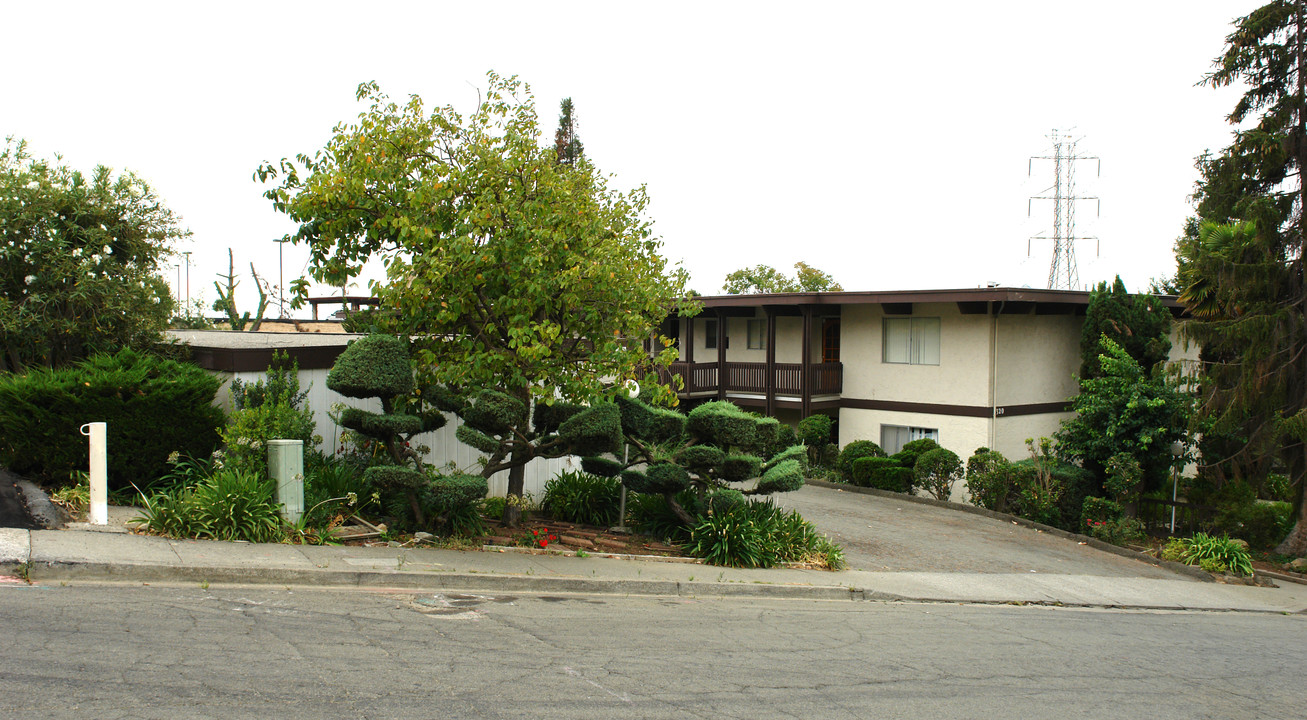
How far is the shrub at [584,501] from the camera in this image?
13.8 metres

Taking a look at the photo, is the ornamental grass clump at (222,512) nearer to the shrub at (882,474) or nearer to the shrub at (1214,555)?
the shrub at (1214,555)

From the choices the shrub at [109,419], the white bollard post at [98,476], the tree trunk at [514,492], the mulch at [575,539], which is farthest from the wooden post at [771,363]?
the white bollard post at [98,476]

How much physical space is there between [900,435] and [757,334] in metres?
5.88

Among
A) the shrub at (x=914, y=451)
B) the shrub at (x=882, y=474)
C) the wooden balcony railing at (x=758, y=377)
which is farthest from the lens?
the wooden balcony railing at (x=758, y=377)

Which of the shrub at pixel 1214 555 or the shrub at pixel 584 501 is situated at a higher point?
the shrub at pixel 584 501

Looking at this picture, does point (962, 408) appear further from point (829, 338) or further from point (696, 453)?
point (696, 453)

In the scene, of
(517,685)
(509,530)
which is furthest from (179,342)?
(517,685)

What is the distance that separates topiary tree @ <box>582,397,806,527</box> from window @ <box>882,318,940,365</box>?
13.0m

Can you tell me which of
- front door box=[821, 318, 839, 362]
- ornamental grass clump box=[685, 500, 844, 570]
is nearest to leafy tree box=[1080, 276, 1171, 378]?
front door box=[821, 318, 839, 362]

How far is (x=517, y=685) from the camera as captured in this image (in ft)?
19.8

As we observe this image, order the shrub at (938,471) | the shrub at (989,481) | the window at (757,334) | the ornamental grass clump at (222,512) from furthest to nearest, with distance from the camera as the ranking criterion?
the window at (757,334) < the shrub at (938,471) < the shrub at (989,481) < the ornamental grass clump at (222,512)

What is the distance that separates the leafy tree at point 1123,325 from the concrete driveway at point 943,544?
5.84 meters

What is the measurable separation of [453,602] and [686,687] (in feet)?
9.79

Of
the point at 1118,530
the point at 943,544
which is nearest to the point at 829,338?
the point at 1118,530
